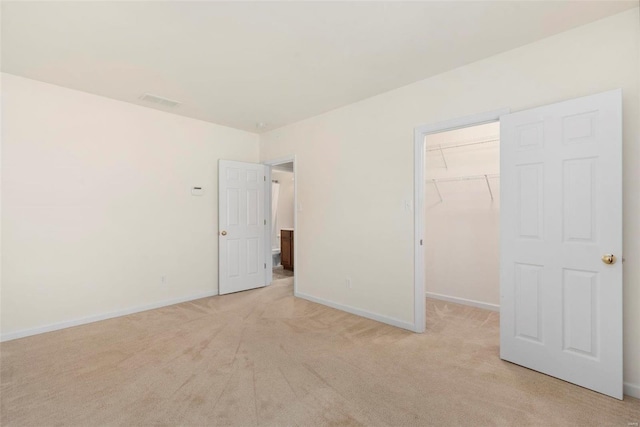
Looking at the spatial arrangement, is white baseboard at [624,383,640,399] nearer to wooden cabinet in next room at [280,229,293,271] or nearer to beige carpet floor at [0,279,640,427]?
beige carpet floor at [0,279,640,427]

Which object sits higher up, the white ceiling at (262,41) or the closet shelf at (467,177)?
the white ceiling at (262,41)

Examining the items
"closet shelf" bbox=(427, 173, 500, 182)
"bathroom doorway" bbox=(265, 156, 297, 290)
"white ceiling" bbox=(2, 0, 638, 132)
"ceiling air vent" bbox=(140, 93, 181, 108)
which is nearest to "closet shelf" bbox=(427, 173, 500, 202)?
"closet shelf" bbox=(427, 173, 500, 182)

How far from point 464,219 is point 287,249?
3.65 m

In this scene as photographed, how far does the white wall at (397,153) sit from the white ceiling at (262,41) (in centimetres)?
18

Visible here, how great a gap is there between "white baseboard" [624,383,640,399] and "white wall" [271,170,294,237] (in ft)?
20.7

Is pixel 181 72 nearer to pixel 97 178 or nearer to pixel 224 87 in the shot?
pixel 224 87

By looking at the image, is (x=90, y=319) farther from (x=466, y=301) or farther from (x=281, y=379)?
(x=466, y=301)

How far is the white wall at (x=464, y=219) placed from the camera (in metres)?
3.85

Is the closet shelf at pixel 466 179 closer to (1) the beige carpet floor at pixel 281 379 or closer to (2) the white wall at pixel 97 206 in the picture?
(1) the beige carpet floor at pixel 281 379

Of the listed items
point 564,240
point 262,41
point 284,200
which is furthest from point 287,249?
point 564,240

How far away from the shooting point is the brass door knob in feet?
6.59

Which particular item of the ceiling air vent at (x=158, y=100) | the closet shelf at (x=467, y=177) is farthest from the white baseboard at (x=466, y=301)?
the ceiling air vent at (x=158, y=100)

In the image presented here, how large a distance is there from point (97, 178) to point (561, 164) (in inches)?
184

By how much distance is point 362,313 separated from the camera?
144 inches
